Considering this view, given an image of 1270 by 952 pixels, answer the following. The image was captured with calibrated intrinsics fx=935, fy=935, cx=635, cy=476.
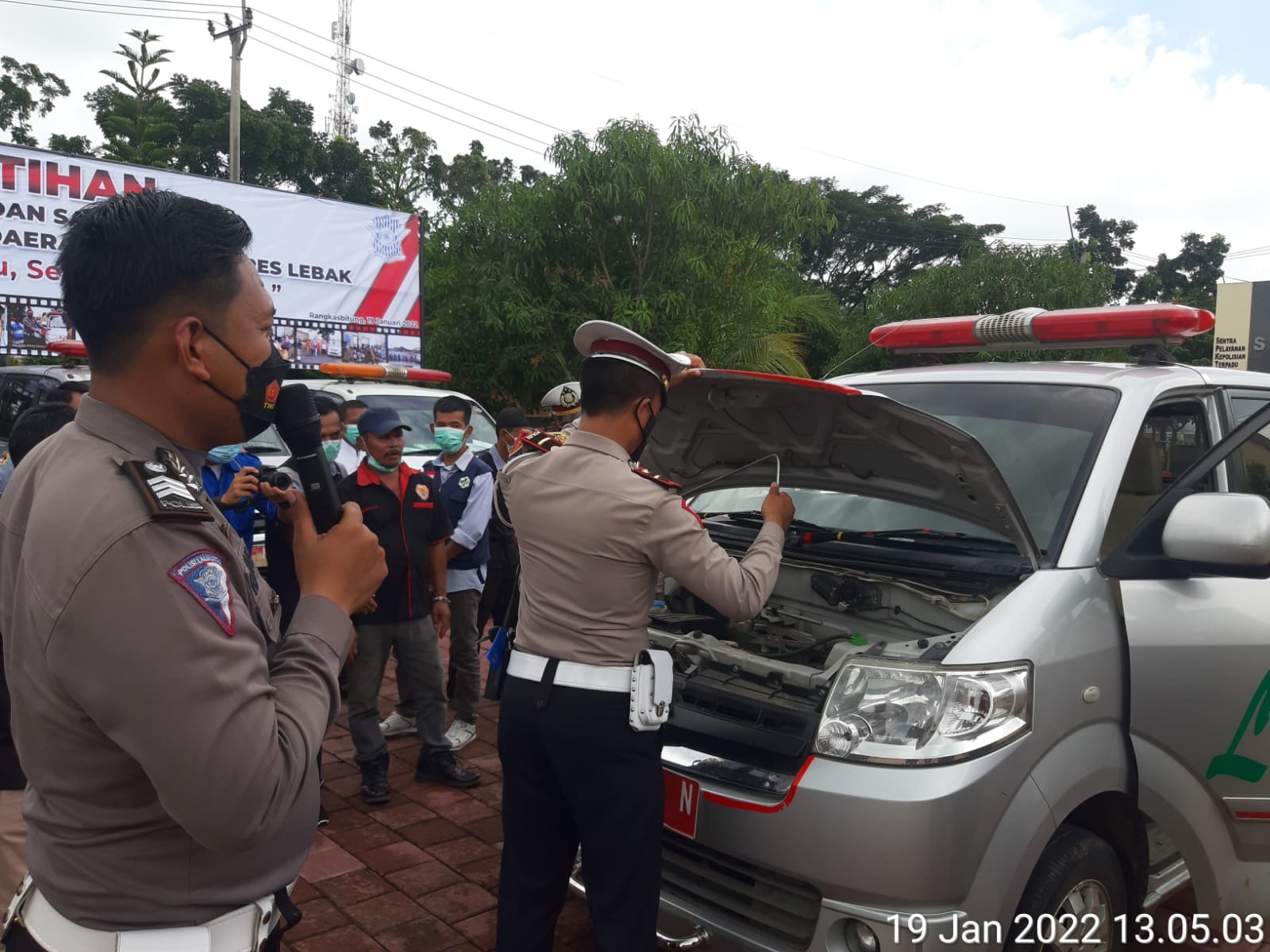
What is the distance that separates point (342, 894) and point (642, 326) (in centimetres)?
977

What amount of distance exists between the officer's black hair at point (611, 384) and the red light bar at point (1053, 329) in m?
1.84

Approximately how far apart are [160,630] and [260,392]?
1.36 ft

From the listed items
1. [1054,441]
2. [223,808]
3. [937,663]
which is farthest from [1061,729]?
[223,808]

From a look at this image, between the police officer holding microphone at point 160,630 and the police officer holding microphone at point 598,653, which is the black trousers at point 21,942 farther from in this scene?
the police officer holding microphone at point 598,653

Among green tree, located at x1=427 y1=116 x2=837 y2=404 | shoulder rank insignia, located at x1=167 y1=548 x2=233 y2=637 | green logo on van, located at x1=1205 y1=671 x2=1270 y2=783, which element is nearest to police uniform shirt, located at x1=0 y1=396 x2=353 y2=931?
shoulder rank insignia, located at x1=167 y1=548 x2=233 y2=637

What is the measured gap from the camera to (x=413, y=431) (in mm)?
8086

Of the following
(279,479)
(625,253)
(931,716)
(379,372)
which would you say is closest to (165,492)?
(279,479)

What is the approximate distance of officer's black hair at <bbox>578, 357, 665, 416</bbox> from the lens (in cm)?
257

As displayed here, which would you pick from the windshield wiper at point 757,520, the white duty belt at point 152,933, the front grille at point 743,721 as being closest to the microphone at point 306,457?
the white duty belt at point 152,933

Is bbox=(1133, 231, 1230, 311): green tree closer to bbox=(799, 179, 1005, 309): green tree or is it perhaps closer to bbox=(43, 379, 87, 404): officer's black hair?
bbox=(799, 179, 1005, 309): green tree

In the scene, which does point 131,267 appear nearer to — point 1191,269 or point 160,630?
point 160,630

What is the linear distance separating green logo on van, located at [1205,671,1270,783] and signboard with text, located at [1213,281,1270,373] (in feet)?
68.0

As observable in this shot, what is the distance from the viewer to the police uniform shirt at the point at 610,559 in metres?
2.40

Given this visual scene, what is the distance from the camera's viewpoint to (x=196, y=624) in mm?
1190
